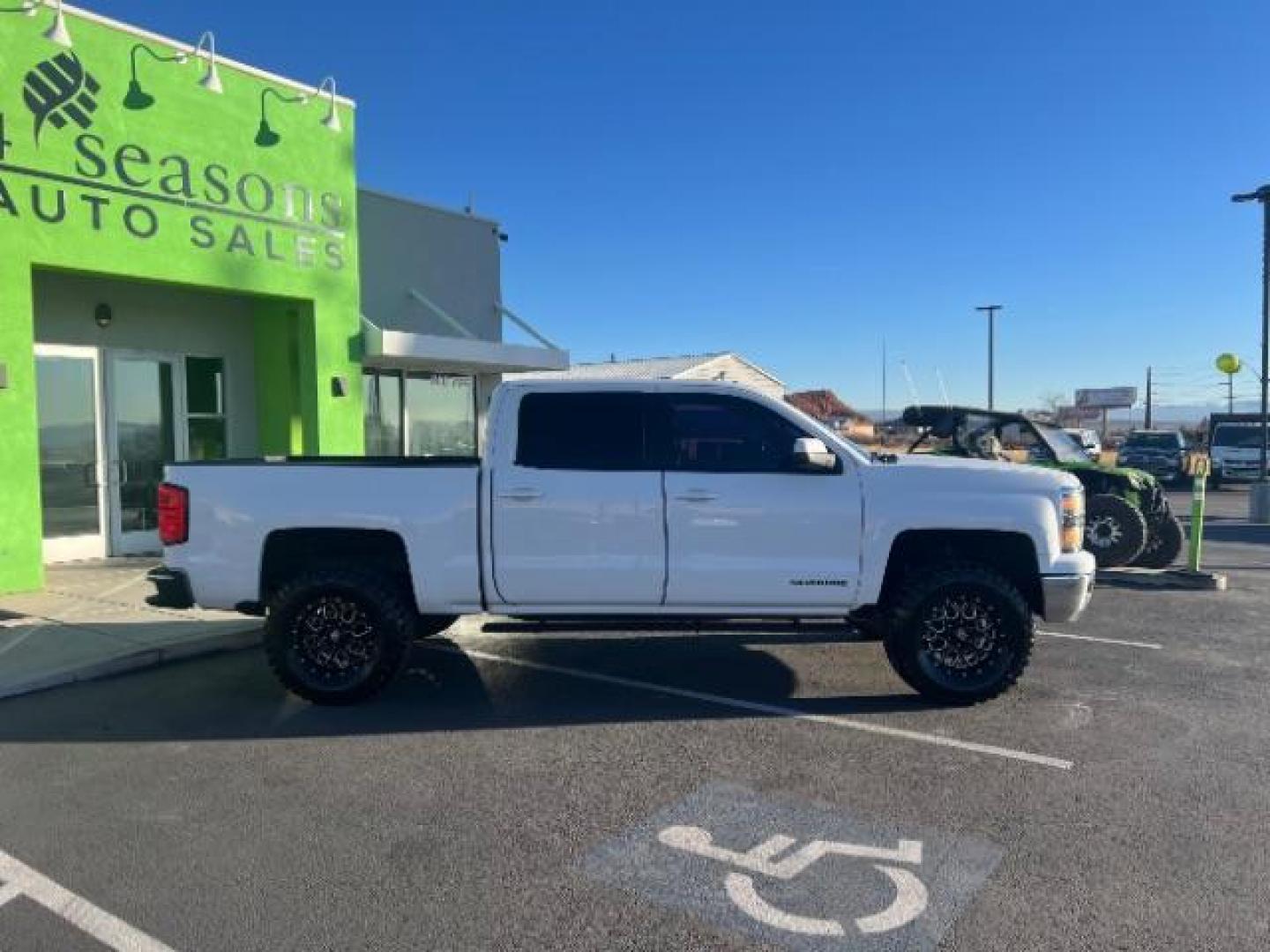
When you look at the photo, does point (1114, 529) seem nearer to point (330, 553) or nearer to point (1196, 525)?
point (1196, 525)

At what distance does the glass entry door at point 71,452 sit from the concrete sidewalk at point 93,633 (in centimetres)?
135

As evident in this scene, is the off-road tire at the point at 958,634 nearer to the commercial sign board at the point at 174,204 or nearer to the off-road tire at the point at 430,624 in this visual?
the off-road tire at the point at 430,624

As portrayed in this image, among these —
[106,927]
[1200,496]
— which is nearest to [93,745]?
[106,927]

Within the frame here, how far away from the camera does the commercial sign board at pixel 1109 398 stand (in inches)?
3681

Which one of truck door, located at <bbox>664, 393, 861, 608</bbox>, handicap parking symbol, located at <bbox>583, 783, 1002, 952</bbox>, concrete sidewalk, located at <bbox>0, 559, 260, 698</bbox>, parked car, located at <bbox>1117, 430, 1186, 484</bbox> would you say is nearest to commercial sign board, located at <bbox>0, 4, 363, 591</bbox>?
concrete sidewalk, located at <bbox>0, 559, 260, 698</bbox>

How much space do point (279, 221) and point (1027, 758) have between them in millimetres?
9655

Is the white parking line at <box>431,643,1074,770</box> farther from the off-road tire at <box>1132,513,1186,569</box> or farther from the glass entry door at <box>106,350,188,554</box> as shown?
the off-road tire at <box>1132,513,1186,569</box>

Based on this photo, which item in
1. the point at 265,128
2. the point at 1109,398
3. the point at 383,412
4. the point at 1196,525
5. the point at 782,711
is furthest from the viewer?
the point at 1109,398

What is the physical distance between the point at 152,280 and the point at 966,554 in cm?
851

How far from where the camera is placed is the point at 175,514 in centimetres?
591

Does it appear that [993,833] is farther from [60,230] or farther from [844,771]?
[60,230]

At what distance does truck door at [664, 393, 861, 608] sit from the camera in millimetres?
5836

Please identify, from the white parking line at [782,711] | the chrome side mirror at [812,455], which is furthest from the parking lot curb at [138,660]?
the chrome side mirror at [812,455]

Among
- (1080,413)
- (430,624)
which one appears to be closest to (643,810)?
(430,624)
